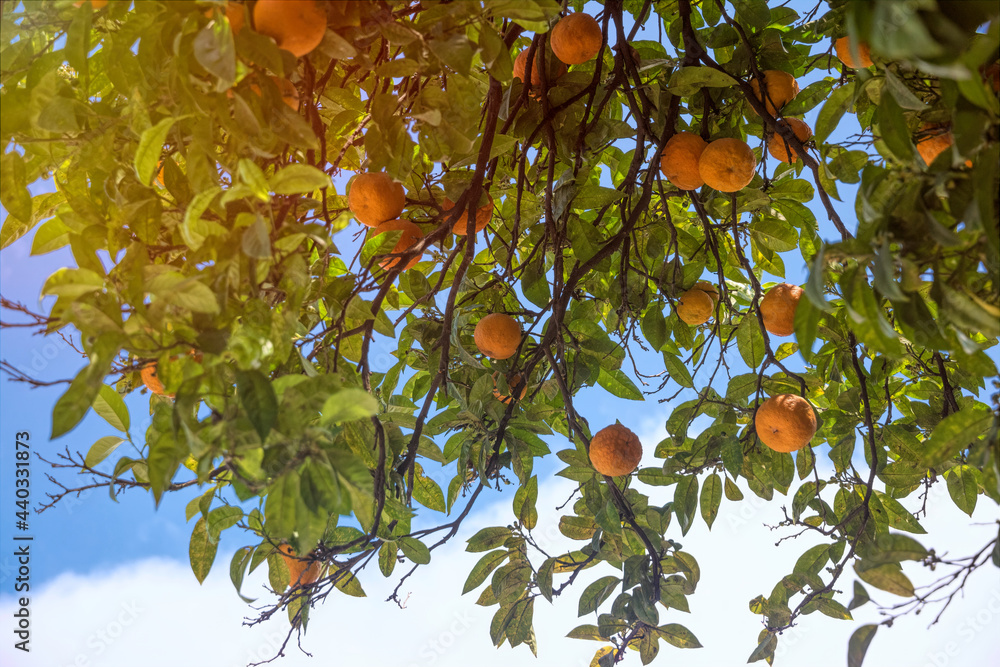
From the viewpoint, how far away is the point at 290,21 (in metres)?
0.70

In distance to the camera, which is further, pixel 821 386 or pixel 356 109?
pixel 821 386

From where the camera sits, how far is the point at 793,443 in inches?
41.9

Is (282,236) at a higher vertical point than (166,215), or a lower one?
lower

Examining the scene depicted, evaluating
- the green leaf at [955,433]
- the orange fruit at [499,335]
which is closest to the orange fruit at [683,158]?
Result: the orange fruit at [499,335]

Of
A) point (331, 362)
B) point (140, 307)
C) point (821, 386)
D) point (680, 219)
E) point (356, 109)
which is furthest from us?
point (680, 219)

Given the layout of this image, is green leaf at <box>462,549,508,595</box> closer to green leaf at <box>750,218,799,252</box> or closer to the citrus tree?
the citrus tree

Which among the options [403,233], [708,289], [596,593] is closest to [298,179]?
[403,233]

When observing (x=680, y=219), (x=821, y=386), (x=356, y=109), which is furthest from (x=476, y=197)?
(x=821, y=386)

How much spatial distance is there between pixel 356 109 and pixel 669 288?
24.8 inches

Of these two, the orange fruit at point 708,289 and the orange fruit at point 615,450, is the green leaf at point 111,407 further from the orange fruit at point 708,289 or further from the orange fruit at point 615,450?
the orange fruit at point 708,289

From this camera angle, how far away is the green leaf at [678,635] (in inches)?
54.6

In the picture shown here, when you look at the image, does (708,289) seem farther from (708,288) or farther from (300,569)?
(300,569)

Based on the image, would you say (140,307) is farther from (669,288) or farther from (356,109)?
(669,288)

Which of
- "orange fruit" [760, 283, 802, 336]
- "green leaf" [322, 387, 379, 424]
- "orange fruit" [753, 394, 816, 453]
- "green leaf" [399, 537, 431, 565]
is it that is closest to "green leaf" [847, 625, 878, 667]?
"orange fruit" [753, 394, 816, 453]
